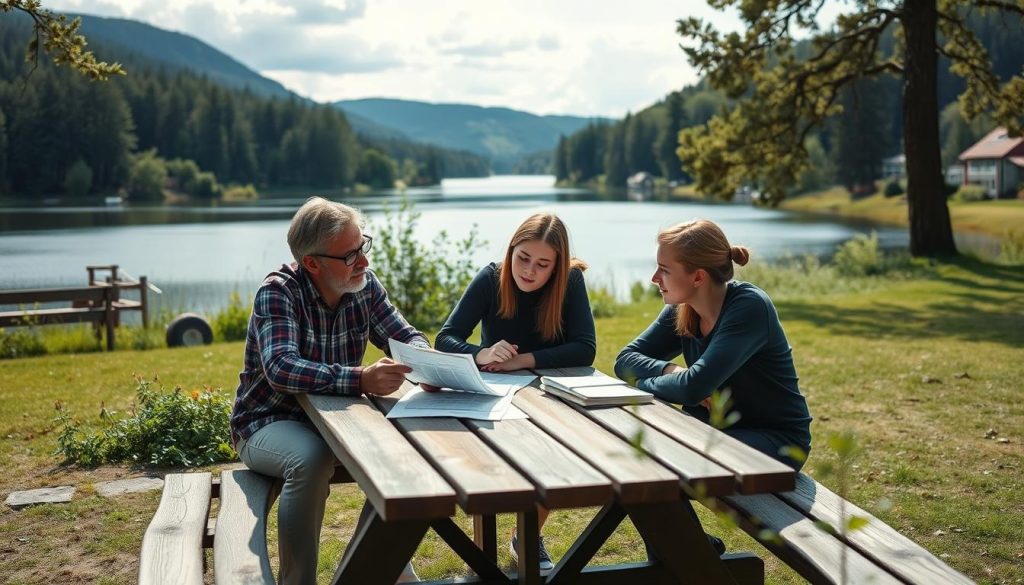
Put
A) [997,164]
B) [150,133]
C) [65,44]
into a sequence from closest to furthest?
[65,44] → [997,164] → [150,133]

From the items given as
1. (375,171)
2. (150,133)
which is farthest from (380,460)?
(375,171)

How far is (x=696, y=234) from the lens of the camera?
379 centimetres

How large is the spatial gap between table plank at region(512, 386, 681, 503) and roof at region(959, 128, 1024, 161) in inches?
2678

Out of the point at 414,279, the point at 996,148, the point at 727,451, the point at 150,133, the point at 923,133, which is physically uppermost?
the point at 150,133

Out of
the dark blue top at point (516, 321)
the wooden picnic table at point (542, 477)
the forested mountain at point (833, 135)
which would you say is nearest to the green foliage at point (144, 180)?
the forested mountain at point (833, 135)

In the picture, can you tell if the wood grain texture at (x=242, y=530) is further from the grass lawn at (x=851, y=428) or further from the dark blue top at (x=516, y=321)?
the dark blue top at (x=516, y=321)

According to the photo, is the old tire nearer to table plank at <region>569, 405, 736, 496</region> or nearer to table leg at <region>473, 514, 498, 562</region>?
table leg at <region>473, 514, 498, 562</region>

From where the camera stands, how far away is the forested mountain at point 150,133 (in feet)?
202

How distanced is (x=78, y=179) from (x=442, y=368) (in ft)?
224

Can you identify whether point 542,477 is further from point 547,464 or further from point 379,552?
point 379,552

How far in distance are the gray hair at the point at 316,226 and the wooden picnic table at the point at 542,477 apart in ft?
1.84

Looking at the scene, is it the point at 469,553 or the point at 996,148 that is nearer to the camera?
the point at 469,553

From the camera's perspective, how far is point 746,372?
3812mm

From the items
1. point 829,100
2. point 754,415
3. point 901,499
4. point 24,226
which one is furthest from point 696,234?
point 24,226
